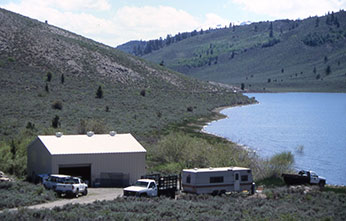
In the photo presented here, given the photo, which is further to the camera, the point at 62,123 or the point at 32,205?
the point at 62,123

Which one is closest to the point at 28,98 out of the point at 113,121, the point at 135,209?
the point at 113,121

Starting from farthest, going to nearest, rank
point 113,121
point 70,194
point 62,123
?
1. point 113,121
2. point 62,123
3. point 70,194

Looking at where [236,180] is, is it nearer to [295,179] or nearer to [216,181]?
[216,181]

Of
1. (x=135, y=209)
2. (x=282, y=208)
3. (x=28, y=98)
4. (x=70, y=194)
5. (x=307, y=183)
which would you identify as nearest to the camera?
(x=135, y=209)

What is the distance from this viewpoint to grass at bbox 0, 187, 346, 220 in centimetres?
2430

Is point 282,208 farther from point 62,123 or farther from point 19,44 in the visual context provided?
point 19,44

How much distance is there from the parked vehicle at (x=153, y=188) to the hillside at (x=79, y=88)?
2519 centimetres

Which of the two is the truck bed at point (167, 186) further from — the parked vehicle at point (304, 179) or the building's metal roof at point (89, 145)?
the parked vehicle at point (304, 179)

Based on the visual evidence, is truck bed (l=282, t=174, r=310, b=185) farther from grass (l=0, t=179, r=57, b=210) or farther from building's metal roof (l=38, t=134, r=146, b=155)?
grass (l=0, t=179, r=57, b=210)

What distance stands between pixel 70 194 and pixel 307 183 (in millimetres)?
17042

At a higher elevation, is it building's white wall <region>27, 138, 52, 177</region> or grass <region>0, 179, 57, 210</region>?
building's white wall <region>27, 138, 52, 177</region>

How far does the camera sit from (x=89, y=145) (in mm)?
38781

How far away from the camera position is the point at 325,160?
58344mm

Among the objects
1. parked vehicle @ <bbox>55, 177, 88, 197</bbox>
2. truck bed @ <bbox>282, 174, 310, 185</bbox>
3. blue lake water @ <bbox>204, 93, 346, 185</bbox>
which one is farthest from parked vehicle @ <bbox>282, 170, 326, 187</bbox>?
parked vehicle @ <bbox>55, 177, 88, 197</bbox>
